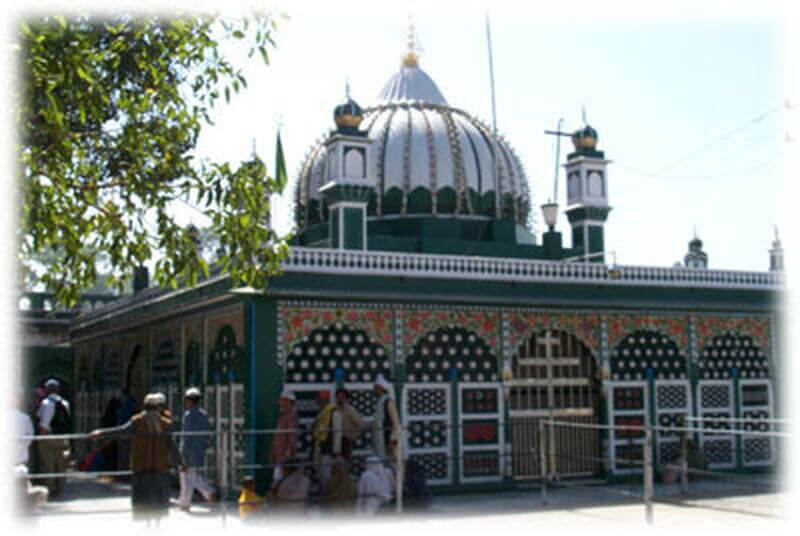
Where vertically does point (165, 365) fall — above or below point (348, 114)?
below

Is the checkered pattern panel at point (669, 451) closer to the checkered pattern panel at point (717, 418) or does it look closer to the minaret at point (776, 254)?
the checkered pattern panel at point (717, 418)

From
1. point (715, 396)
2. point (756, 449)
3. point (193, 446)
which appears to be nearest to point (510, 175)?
point (715, 396)

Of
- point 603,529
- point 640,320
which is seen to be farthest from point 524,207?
point 603,529

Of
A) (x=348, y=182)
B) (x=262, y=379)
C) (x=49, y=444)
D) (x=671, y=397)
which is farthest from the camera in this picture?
(x=348, y=182)

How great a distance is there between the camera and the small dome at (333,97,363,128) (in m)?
17.0

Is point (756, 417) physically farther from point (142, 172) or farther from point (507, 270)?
point (142, 172)

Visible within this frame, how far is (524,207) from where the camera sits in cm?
2066

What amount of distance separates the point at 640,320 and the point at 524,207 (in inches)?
191

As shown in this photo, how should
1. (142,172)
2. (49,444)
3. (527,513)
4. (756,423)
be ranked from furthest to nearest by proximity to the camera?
(756,423)
(49,444)
(527,513)
(142,172)

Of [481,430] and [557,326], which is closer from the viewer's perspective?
[481,430]

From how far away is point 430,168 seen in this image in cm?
1923

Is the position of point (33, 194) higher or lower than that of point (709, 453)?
higher

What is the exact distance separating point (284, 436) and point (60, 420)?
3.67 m

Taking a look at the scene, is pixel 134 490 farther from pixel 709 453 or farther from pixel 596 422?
pixel 709 453
